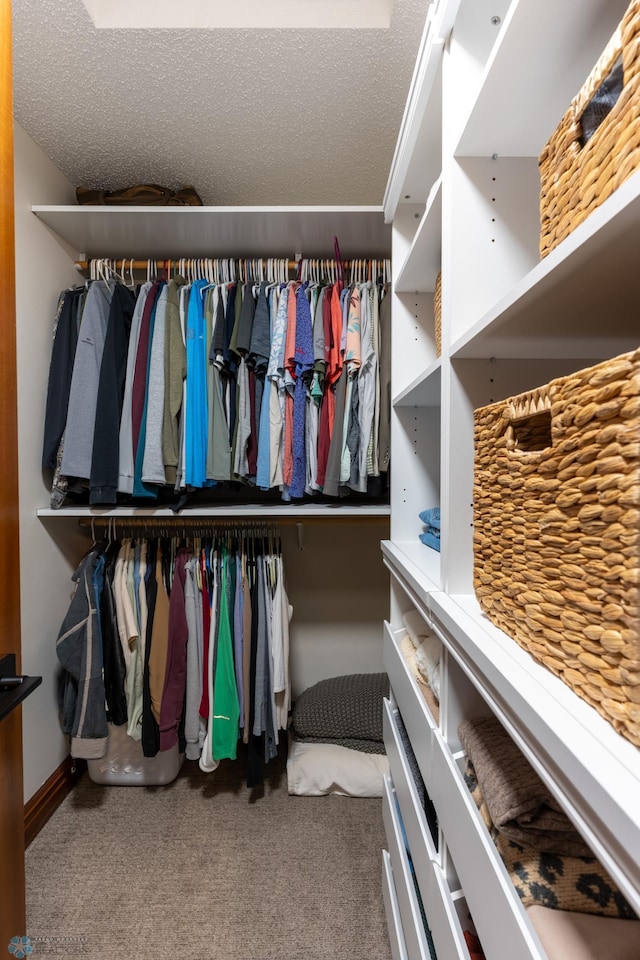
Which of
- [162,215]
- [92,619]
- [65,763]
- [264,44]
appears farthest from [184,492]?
[264,44]

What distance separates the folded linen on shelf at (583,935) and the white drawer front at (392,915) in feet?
2.43

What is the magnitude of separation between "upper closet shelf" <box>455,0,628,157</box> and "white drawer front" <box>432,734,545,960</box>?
3.12 feet

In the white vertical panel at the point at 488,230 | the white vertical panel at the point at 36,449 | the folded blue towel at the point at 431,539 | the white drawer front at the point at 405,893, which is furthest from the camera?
the white vertical panel at the point at 36,449

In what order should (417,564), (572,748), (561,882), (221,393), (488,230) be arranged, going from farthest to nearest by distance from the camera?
(221,393)
(417,564)
(488,230)
(561,882)
(572,748)

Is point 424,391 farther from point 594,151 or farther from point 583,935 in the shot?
point 583,935

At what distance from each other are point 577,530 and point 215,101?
1.61m

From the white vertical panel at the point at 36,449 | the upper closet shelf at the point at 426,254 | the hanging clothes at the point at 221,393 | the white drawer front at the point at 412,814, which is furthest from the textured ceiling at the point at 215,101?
the white drawer front at the point at 412,814

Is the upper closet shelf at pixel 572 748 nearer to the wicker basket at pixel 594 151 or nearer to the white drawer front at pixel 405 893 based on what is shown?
the wicker basket at pixel 594 151

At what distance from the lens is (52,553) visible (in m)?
1.57

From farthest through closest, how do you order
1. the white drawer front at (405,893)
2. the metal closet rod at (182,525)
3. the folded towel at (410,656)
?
the metal closet rod at (182,525) → the folded towel at (410,656) → the white drawer front at (405,893)

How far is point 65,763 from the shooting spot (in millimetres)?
1619

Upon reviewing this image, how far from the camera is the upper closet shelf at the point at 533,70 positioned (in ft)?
1.59

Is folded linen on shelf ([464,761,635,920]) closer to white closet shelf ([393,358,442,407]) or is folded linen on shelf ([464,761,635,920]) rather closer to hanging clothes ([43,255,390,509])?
white closet shelf ([393,358,442,407])

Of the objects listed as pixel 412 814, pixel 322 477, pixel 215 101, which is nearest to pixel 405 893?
pixel 412 814
